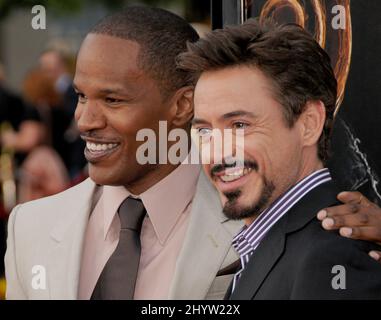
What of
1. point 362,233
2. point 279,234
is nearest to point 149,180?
point 279,234

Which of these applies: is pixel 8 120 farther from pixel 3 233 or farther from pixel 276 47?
pixel 276 47

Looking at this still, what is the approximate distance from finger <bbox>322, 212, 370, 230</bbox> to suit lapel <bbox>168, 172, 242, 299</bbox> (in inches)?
22.1

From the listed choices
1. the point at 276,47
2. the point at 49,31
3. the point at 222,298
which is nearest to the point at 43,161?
the point at 49,31

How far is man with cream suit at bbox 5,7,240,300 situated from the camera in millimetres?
2906

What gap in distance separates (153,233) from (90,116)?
43 cm

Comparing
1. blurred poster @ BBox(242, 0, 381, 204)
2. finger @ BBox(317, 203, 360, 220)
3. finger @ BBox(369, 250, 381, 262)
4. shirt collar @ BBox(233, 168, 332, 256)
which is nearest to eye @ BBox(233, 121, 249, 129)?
shirt collar @ BBox(233, 168, 332, 256)

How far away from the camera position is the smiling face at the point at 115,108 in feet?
9.54

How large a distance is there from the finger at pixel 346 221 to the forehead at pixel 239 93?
0.34 meters

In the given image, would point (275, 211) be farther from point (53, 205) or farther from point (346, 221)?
point (53, 205)

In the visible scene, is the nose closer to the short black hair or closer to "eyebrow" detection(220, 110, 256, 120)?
the short black hair

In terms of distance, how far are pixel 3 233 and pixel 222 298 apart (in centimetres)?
313

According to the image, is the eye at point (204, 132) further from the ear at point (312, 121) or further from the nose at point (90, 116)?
the nose at point (90, 116)

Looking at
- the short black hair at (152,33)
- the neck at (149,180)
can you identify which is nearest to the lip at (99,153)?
the neck at (149,180)

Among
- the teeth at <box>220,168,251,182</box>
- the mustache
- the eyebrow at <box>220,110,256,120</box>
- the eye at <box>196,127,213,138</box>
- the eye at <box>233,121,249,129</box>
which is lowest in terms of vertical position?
the teeth at <box>220,168,251,182</box>
